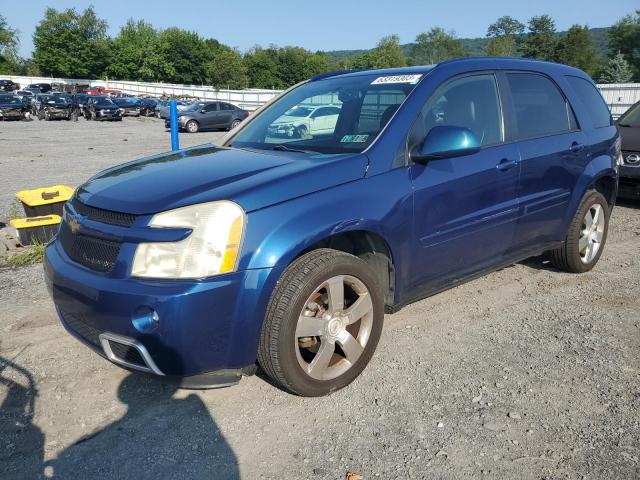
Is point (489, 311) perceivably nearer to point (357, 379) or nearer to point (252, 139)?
point (357, 379)

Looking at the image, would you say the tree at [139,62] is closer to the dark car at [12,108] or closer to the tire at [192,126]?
the dark car at [12,108]

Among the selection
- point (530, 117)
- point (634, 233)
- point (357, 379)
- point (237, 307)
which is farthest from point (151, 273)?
point (634, 233)

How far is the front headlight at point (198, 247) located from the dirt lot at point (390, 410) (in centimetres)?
84

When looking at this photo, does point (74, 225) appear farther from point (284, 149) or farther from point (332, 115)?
point (332, 115)

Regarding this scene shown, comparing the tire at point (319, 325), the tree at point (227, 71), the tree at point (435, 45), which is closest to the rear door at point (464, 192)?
the tire at point (319, 325)

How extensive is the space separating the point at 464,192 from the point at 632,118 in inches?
263

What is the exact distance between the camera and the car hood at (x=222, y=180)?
2689mm

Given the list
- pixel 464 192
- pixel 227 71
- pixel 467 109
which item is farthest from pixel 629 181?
pixel 227 71

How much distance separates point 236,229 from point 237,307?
0.36 m

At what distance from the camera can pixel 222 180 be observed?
2.88 meters

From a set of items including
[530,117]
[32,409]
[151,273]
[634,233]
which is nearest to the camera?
[151,273]

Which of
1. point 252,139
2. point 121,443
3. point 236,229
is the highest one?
point 252,139

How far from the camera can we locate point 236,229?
258cm

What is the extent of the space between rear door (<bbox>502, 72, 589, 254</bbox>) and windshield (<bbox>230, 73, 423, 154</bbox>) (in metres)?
1.02
